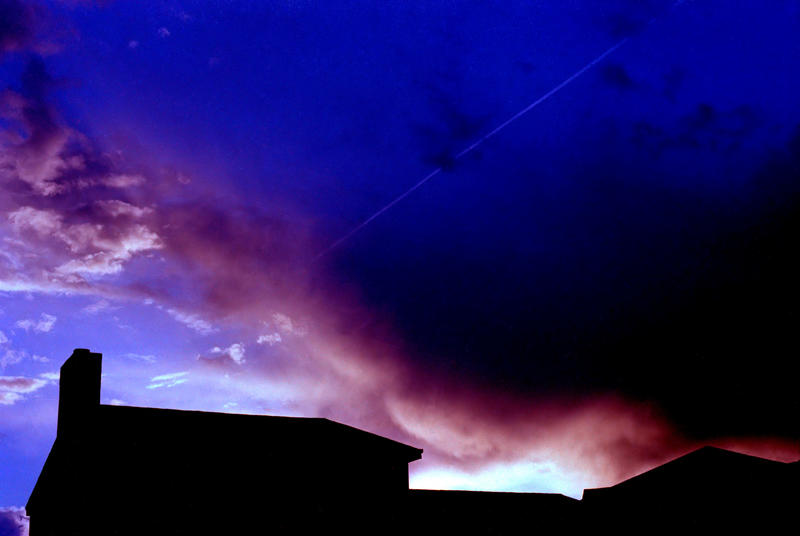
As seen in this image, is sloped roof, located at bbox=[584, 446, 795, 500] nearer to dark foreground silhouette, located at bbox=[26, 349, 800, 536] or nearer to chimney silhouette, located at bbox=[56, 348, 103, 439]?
dark foreground silhouette, located at bbox=[26, 349, 800, 536]

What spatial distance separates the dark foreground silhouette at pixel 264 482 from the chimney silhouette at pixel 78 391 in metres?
0.04

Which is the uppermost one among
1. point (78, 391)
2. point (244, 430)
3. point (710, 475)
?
point (78, 391)

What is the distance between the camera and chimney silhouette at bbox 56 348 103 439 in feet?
78.2

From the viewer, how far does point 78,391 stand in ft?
79.9

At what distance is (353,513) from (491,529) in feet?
25.7

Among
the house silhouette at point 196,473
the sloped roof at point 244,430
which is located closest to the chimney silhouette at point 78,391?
the house silhouette at point 196,473

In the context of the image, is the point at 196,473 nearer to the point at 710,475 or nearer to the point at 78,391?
the point at 78,391

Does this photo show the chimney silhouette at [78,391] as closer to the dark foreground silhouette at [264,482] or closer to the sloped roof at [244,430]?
the dark foreground silhouette at [264,482]

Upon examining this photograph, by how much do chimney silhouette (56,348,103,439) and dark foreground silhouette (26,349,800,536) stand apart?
0.04 m

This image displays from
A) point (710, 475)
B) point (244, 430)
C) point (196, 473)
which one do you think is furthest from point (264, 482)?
point (710, 475)

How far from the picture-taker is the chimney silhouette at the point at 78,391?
23.8 m

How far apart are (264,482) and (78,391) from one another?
7523 mm

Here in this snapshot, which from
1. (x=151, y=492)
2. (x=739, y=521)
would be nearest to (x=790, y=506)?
(x=739, y=521)

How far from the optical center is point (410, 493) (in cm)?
2980
